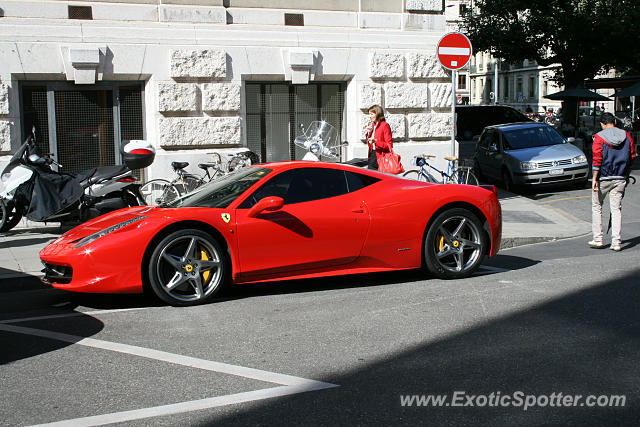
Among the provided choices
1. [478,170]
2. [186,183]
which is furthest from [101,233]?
[478,170]

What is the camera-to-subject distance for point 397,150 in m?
14.8

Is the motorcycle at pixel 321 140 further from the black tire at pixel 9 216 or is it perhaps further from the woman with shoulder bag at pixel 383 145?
the black tire at pixel 9 216

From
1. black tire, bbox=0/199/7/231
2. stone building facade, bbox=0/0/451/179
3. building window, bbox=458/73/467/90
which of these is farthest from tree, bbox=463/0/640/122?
building window, bbox=458/73/467/90

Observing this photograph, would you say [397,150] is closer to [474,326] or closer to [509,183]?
[509,183]

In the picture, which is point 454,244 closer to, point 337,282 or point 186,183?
point 337,282

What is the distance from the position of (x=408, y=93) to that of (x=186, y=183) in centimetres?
463

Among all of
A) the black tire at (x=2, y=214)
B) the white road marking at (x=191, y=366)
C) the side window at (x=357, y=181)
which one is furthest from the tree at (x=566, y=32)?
the white road marking at (x=191, y=366)

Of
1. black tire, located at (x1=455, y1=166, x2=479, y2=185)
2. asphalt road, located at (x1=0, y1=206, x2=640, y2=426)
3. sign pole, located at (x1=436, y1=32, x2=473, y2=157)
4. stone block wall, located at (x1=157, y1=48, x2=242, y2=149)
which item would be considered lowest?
asphalt road, located at (x1=0, y1=206, x2=640, y2=426)

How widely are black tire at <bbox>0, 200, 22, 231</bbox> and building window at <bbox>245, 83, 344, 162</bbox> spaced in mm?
4358

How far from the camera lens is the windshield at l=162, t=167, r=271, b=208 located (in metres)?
7.41

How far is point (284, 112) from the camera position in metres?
14.4

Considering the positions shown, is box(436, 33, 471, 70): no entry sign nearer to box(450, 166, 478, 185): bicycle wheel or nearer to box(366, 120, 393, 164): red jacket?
box(366, 120, 393, 164): red jacket

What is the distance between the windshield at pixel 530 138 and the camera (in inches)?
714

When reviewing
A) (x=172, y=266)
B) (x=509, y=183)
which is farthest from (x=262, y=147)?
(x=172, y=266)
